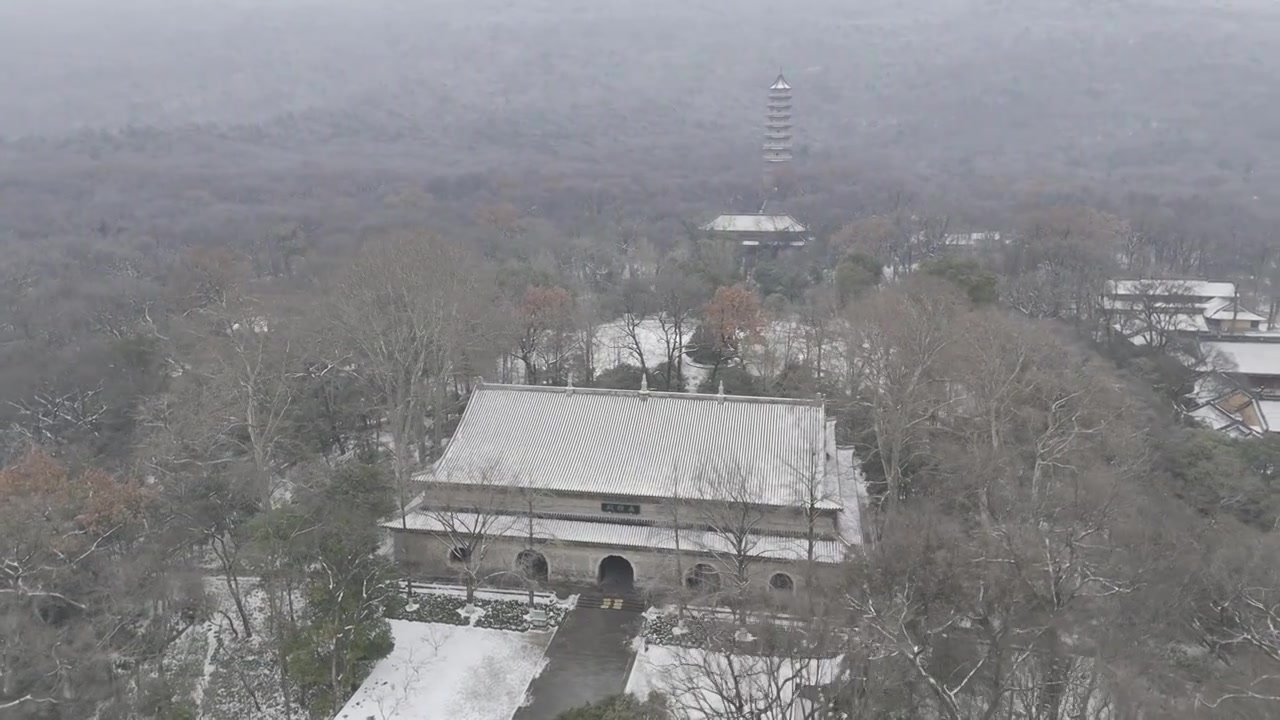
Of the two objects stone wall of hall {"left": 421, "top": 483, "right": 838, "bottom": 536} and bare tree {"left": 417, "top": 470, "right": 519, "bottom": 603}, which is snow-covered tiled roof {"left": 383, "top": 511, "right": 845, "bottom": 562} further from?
stone wall of hall {"left": 421, "top": 483, "right": 838, "bottom": 536}

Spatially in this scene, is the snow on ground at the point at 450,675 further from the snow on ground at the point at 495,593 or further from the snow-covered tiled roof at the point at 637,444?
the snow-covered tiled roof at the point at 637,444

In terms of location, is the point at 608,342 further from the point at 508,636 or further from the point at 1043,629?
the point at 1043,629

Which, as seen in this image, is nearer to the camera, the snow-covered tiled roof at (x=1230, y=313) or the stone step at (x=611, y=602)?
the stone step at (x=611, y=602)

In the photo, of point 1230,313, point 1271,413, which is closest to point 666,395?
point 1271,413

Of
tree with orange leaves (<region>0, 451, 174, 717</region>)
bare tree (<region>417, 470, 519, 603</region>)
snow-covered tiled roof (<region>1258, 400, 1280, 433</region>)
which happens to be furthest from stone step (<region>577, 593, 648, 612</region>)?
snow-covered tiled roof (<region>1258, 400, 1280, 433</region>)

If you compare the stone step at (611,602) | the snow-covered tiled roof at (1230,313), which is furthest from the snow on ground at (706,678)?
the snow-covered tiled roof at (1230,313)

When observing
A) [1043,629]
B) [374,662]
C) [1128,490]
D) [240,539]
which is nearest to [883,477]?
[1128,490]
